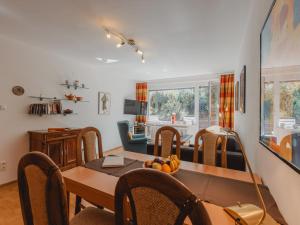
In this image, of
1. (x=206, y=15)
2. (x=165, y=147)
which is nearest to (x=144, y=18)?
(x=206, y=15)

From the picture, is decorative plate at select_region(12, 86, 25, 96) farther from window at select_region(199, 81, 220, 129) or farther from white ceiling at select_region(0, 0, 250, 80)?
window at select_region(199, 81, 220, 129)

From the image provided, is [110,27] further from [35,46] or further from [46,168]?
[46,168]

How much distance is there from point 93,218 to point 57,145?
2.27m

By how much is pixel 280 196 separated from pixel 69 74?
13.3 ft

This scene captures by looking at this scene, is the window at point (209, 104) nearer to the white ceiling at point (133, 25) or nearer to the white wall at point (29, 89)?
the white ceiling at point (133, 25)

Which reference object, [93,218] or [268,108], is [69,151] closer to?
[93,218]

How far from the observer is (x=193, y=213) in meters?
0.53

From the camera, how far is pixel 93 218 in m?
1.20

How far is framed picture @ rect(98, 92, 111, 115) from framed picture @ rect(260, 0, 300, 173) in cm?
415

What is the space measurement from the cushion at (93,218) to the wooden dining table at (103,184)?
0.11 m

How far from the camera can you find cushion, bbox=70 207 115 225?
3.81 ft

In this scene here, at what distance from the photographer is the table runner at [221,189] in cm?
97

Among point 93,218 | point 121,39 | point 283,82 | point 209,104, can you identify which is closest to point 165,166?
point 93,218

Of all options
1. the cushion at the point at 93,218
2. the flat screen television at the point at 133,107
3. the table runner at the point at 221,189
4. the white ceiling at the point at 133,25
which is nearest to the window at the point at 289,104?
the table runner at the point at 221,189
